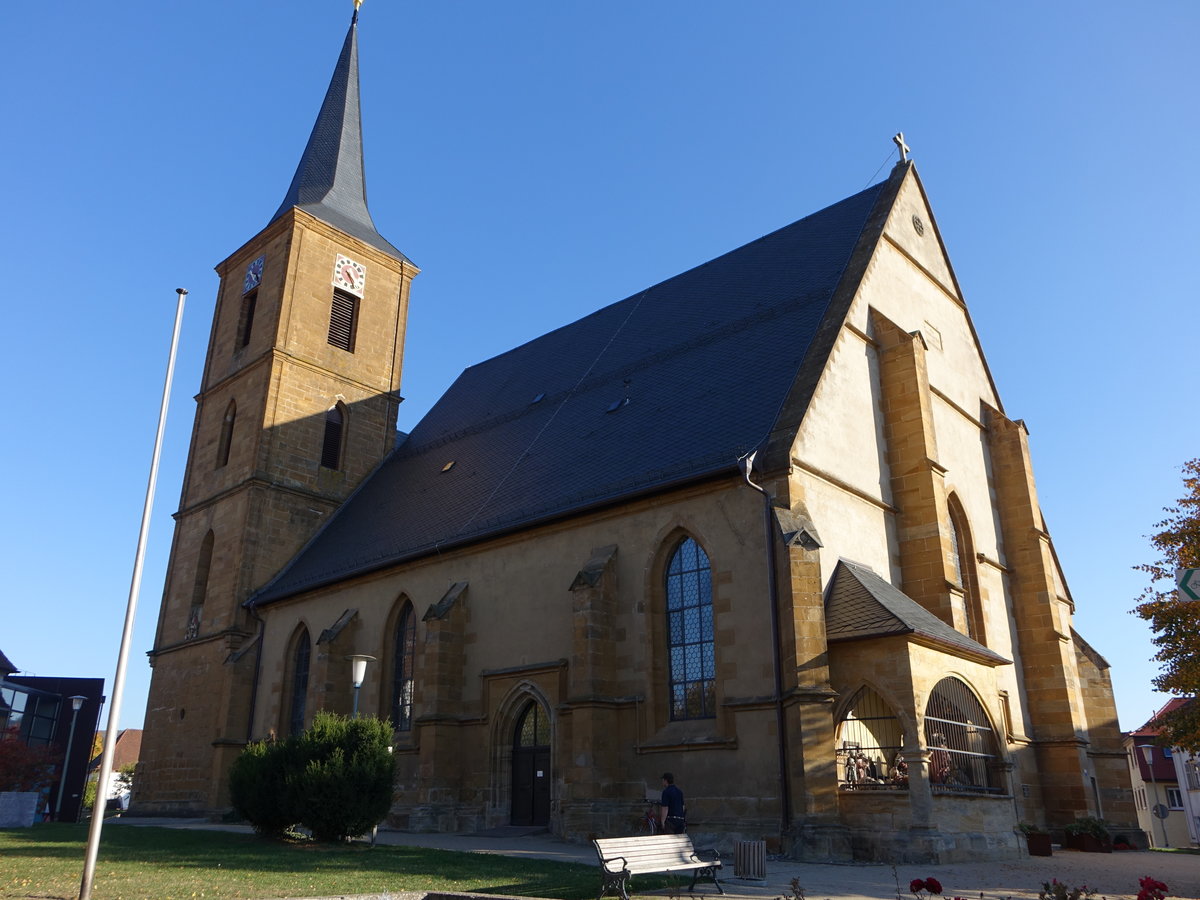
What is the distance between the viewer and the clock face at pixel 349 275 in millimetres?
30688

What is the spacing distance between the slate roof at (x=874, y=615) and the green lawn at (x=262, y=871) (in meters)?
4.93

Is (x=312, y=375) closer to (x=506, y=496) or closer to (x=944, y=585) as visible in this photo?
(x=506, y=496)

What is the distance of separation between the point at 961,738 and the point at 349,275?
23.1m

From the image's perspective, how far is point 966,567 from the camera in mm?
19781

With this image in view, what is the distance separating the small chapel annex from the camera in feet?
47.6

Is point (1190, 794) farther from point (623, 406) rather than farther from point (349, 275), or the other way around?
point (349, 275)

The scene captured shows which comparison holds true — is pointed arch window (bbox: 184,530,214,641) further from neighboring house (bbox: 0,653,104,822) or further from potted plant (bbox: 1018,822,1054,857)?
potted plant (bbox: 1018,822,1054,857)

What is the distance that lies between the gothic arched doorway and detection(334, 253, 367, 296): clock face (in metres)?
17.3

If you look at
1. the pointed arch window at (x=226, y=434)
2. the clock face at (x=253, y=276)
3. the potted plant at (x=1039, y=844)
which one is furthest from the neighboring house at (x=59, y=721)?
the potted plant at (x=1039, y=844)

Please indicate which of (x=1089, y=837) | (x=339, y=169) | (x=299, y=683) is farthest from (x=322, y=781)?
(x=339, y=169)

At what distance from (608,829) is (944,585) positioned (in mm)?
7107

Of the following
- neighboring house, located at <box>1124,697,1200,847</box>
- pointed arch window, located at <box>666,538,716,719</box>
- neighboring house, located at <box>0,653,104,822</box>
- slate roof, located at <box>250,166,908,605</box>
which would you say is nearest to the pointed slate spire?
slate roof, located at <box>250,166,908,605</box>

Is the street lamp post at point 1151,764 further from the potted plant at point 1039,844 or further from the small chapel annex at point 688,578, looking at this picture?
the potted plant at point 1039,844

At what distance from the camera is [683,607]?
16.5 m
